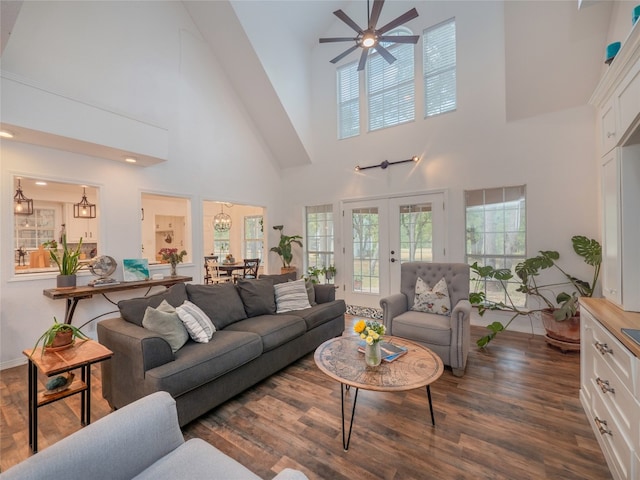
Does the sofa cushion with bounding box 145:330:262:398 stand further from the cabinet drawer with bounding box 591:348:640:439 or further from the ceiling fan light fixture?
the ceiling fan light fixture

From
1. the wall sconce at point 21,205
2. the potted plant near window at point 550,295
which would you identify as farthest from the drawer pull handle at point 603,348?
the wall sconce at point 21,205

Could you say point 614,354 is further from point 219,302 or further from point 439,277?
point 219,302

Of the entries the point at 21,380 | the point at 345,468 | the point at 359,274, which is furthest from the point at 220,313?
the point at 359,274

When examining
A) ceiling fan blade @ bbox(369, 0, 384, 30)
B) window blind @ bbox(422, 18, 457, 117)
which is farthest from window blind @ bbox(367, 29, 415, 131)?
ceiling fan blade @ bbox(369, 0, 384, 30)

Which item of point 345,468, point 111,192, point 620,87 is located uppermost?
point 620,87

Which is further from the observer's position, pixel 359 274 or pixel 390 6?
pixel 359 274

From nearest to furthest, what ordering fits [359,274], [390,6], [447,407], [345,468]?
[345,468] → [447,407] → [390,6] → [359,274]

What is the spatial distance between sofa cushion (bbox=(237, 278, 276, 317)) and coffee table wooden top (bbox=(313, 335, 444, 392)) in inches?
44.9

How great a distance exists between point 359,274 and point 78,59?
5191mm

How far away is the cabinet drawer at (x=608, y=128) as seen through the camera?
200 cm

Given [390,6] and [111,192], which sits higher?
[390,6]

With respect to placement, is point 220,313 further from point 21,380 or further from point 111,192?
point 111,192

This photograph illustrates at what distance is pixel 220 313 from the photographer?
2898 millimetres

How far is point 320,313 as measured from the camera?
338cm
